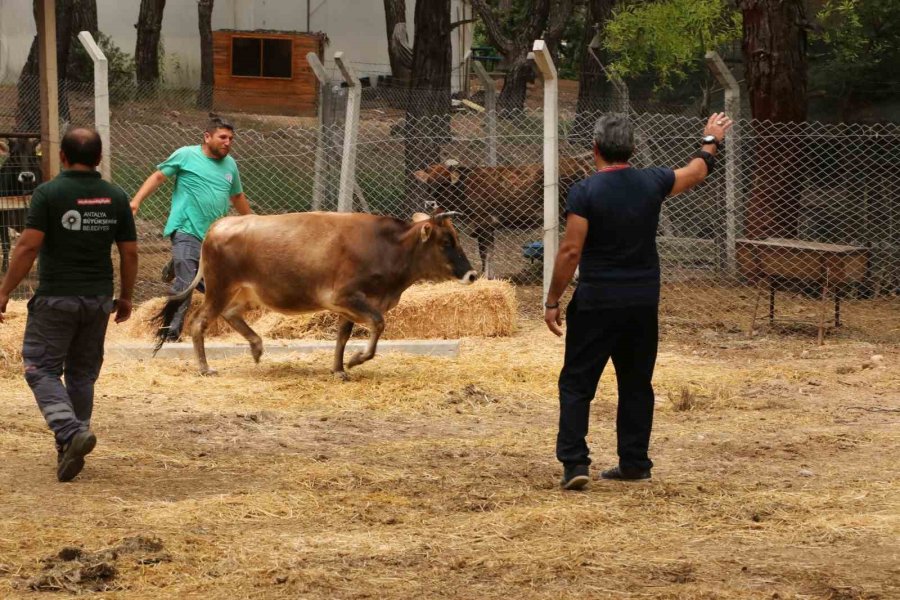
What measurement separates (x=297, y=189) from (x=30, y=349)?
1162cm

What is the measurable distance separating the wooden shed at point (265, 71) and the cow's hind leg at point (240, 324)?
2317cm

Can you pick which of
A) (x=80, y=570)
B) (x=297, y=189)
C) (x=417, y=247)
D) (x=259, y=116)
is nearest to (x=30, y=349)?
(x=80, y=570)

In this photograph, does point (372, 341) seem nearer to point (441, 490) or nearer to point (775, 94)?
point (441, 490)

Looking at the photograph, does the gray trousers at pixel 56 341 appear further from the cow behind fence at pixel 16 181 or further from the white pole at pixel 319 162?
the cow behind fence at pixel 16 181

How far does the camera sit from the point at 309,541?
221 inches

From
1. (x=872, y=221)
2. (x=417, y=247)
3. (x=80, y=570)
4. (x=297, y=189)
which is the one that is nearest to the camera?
(x=80, y=570)

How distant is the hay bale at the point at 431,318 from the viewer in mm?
11891

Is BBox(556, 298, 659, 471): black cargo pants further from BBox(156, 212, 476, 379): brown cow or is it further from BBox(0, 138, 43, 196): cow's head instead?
BBox(0, 138, 43, 196): cow's head

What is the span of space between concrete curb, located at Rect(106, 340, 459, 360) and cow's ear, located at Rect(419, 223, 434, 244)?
113 centimetres

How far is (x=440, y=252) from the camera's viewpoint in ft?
33.6

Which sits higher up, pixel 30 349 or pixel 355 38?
pixel 355 38

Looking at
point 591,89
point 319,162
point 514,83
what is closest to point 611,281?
point 319,162

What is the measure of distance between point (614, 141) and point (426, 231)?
3.77m

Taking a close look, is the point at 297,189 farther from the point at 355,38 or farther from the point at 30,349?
the point at 355,38
